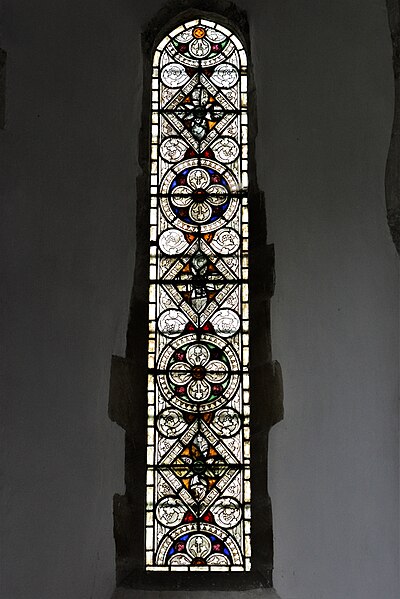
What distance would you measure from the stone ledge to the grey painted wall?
0.29 ft

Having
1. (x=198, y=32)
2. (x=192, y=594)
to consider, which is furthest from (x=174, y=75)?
(x=192, y=594)

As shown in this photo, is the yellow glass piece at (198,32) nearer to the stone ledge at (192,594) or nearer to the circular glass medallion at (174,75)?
the circular glass medallion at (174,75)

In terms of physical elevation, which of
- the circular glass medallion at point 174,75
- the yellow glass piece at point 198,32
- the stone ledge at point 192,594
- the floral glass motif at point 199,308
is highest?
the yellow glass piece at point 198,32

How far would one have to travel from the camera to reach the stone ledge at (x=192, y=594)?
6.07 meters
